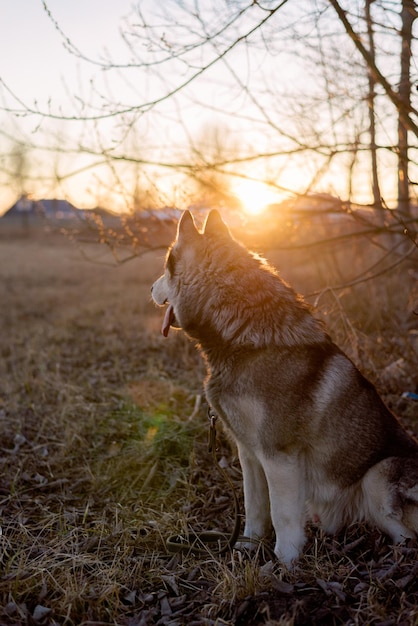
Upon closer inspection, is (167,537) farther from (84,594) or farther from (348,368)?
(348,368)

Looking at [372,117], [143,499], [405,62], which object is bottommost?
[143,499]

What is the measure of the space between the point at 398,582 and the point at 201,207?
4.56 meters

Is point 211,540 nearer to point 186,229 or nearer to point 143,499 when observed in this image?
point 143,499

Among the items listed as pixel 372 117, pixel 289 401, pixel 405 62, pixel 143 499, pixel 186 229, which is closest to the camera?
pixel 289 401

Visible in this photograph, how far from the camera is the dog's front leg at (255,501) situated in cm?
406

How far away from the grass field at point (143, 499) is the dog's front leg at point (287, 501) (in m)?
0.17

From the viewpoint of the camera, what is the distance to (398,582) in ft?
10.2

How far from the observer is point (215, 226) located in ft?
13.2

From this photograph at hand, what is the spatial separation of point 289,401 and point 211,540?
1360mm

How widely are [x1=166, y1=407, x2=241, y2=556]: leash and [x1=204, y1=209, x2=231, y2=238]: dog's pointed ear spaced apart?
1341 millimetres

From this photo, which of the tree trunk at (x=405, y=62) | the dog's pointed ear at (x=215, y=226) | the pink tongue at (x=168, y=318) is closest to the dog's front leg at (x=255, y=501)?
the pink tongue at (x=168, y=318)

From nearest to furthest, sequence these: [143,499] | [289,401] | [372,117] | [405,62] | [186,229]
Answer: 1. [289,401]
2. [186,229]
3. [143,499]
4. [405,62]
5. [372,117]

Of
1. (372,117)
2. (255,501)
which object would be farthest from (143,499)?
(372,117)

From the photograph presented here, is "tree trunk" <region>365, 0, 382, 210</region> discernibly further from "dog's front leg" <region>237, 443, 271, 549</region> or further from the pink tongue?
"dog's front leg" <region>237, 443, 271, 549</region>
